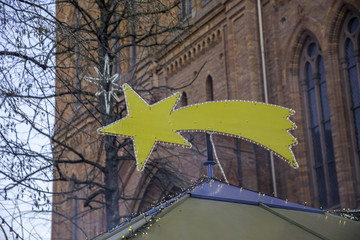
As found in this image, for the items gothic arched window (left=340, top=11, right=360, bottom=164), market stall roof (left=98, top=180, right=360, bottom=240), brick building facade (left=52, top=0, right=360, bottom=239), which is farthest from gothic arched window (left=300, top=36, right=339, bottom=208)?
market stall roof (left=98, top=180, right=360, bottom=240)

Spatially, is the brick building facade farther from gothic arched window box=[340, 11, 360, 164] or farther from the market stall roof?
the market stall roof

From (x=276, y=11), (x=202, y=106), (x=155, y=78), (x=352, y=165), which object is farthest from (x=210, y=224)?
(x=155, y=78)

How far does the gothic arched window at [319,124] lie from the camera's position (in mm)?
14820

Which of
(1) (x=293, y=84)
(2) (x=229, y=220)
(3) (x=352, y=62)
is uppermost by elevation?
(1) (x=293, y=84)

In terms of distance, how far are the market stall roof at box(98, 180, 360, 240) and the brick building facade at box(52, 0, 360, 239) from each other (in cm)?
557

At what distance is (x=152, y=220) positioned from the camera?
631 centimetres

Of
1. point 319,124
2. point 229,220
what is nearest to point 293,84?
point 319,124

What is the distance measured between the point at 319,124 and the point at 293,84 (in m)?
1.31

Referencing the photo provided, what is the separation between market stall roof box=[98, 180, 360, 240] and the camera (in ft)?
20.5

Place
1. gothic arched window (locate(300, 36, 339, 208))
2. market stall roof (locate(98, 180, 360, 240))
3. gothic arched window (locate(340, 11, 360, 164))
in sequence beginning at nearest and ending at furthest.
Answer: market stall roof (locate(98, 180, 360, 240)), gothic arched window (locate(340, 11, 360, 164)), gothic arched window (locate(300, 36, 339, 208))

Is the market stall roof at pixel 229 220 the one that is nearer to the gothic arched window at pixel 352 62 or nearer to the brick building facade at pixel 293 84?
the brick building facade at pixel 293 84

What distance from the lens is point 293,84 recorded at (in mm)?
16047

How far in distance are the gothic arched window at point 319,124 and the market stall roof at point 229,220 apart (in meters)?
7.81

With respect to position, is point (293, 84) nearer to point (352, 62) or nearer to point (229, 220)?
point (352, 62)
